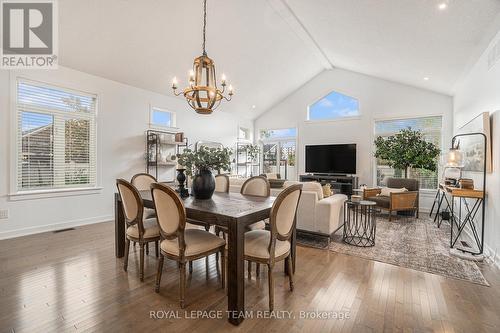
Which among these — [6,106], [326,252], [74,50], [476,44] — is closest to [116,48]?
[74,50]

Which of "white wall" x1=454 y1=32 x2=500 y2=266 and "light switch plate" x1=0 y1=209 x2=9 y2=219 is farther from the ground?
"white wall" x1=454 y1=32 x2=500 y2=266

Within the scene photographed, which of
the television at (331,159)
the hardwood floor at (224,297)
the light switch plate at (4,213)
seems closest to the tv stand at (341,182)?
the television at (331,159)

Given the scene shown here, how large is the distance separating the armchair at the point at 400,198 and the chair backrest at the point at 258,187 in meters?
3.31

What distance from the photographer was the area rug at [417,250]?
8.88 ft

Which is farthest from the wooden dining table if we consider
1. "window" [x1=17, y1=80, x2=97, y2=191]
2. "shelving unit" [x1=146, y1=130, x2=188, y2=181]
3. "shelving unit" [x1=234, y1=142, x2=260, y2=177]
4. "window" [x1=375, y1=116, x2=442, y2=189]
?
"shelving unit" [x1=234, y1=142, x2=260, y2=177]

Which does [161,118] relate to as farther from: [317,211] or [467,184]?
[467,184]

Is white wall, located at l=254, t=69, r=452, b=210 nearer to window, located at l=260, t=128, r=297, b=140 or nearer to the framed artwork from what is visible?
window, located at l=260, t=128, r=297, b=140

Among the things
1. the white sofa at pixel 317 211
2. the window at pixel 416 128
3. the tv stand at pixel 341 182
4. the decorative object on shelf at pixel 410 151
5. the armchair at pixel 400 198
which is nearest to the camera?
the white sofa at pixel 317 211

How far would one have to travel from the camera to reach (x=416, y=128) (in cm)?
623

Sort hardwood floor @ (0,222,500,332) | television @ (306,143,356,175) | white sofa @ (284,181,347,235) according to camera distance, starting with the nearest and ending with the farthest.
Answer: hardwood floor @ (0,222,500,332) → white sofa @ (284,181,347,235) → television @ (306,143,356,175)

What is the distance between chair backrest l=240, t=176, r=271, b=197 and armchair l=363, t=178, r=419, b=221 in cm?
331

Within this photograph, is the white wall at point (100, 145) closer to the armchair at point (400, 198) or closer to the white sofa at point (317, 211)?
the white sofa at point (317, 211)

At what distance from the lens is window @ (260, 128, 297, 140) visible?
8273mm

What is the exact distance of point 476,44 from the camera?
3299 mm
